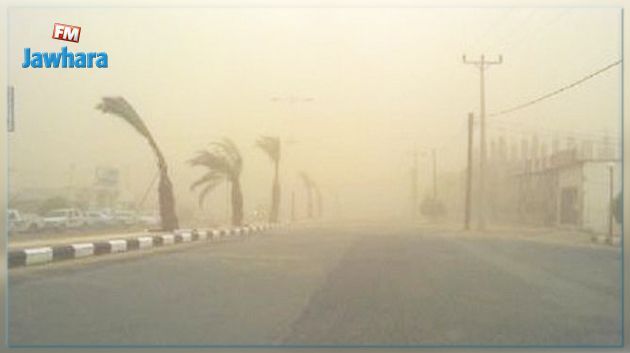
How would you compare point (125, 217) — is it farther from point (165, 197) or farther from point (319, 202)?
point (319, 202)

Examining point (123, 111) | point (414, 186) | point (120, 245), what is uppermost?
point (123, 111)

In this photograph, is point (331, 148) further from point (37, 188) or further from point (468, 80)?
point (37, 188)

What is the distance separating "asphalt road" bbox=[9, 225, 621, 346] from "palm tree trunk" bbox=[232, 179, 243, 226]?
0.30m

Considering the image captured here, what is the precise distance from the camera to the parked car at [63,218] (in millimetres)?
6681

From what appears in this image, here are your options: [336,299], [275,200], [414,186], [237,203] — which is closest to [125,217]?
[237,203]

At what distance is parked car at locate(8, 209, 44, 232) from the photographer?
645cm

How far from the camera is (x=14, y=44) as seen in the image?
638cm

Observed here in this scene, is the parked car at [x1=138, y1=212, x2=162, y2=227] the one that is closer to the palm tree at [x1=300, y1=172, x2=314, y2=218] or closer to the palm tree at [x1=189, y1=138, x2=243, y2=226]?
the palm tree at [x1=189, y1=138, x2=243, y2=226]

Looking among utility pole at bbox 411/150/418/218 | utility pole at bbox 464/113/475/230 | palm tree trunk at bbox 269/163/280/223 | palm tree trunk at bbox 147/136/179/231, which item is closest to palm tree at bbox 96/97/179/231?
palm tree trunk at bbox 147/136/179/231

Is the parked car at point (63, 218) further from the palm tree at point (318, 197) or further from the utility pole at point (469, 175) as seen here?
the utility pole at point (469, 175)

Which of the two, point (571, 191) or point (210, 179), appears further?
point (210, 179)

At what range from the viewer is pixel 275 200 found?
7258 mm

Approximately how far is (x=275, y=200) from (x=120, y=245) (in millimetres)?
938

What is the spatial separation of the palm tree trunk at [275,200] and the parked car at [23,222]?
127 cm
